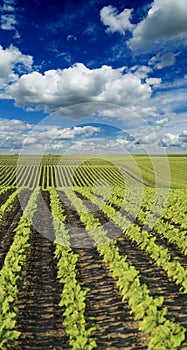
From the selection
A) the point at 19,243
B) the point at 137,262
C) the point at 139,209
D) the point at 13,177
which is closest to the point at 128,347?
the point at 137,262

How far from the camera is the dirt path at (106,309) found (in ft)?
20.0

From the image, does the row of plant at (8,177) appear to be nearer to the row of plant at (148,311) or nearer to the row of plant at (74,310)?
the row of plant at (74,310)

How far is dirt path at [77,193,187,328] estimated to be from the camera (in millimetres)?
7254

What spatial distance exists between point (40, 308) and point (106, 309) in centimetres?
150

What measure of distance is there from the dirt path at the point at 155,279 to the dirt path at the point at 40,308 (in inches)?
92.2

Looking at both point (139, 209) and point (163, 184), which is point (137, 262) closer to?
point (139, 209)

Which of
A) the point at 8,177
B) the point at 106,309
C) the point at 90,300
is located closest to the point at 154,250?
the point at 90,300

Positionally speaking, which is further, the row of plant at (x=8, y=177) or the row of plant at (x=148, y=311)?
the row of plant at (x=8, y=177)

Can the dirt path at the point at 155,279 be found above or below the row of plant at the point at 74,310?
below

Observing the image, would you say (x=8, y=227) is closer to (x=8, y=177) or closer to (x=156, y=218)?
(x=156, y=218)

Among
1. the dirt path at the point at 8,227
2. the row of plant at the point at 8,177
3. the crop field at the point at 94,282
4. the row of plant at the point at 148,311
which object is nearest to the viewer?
the row of plant at the point at 148,311

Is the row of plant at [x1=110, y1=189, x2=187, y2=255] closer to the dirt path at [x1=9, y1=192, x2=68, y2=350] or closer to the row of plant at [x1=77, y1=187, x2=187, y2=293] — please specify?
the row of plant at [x1=77, y1=187, x2=187, y2=293]

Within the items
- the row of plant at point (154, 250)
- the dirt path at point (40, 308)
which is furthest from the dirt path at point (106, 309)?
the row of plant at point (154, 250)

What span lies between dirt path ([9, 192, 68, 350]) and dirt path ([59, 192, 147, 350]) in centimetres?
75
